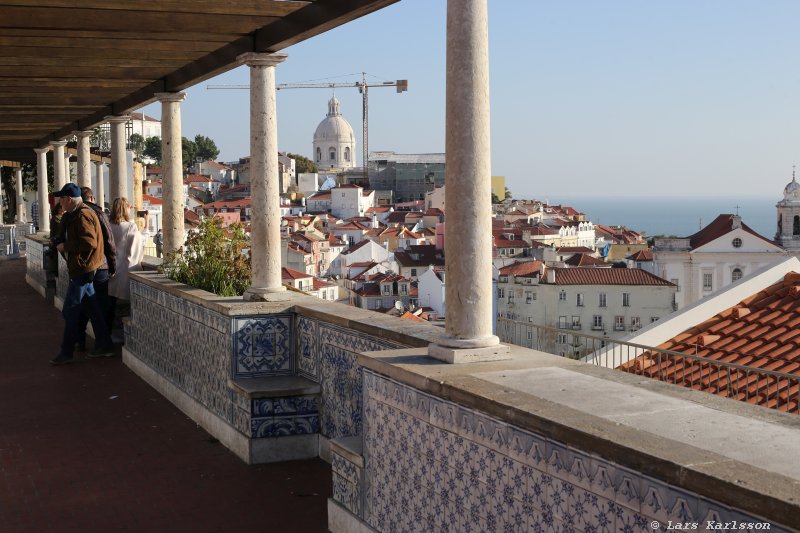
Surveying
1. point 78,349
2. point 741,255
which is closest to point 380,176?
point 741,255

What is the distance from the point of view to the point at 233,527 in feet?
17.3

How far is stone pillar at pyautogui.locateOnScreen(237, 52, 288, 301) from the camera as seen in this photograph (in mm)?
7297

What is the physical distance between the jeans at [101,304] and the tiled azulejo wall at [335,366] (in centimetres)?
396

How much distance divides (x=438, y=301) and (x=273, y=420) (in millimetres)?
Answer: 42137

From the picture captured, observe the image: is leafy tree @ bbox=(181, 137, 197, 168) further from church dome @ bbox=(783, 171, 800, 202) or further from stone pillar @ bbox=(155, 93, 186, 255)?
stone pillar @ bbox=(155, 93, 186, 255)

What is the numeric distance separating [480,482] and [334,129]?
168164 millimetres

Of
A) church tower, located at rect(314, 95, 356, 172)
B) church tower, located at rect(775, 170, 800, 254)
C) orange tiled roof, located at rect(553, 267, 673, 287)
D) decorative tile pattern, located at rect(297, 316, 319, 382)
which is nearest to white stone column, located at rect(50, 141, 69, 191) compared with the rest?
decorative tile pattern, located at rect(297, 316, 319, 382)

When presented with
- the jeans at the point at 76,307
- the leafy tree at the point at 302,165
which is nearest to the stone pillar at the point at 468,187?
the jeans at the point at 76,307

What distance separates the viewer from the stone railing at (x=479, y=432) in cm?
294

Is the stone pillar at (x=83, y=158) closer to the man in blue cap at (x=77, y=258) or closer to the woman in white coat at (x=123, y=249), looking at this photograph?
the woman in white coat at (x=123, y=249)

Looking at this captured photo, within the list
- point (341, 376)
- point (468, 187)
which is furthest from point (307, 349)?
point (468, 187)

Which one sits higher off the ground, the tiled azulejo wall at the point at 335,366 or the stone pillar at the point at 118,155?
the stone pillar at the point at 118,155

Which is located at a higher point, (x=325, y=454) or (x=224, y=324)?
(x=224, y=324)

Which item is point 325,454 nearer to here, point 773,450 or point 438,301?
point 773,450
